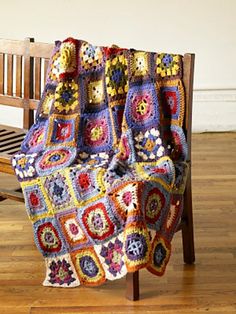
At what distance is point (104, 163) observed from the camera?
9.41 ft

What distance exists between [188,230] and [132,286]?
16.1 inches

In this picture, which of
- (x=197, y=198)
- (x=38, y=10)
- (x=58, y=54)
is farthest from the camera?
(x=38, y=10)

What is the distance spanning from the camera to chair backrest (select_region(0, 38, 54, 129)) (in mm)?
3293

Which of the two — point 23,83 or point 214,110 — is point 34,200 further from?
point 214,110

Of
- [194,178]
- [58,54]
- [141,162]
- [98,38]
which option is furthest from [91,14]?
[141,162]

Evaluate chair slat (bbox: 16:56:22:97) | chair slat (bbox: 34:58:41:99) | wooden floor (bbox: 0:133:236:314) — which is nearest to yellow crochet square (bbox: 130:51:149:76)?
chair slat (bbox: 34:58:41:99)

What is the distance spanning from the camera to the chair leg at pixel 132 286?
271 cm

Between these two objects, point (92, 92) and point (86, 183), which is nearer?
point (86, 183)

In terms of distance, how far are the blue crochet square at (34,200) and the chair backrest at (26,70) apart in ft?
1.83

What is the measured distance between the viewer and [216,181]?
402cm

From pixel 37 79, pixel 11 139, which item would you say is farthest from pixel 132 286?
pixel 37 79

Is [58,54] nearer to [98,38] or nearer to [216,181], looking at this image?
[216,181]

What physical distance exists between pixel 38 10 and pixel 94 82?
1.97 m

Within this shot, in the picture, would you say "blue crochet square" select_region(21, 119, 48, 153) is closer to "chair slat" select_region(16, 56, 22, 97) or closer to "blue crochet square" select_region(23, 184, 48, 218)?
"blue crochet square" select_region(23, 184, 48, 218)
